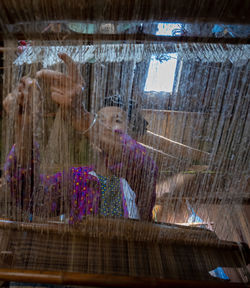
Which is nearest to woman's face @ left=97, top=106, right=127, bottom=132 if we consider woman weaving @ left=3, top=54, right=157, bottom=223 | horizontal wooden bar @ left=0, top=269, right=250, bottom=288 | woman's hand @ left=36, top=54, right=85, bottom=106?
woman weaving @ left=3, top=54, right=157, bottom=223

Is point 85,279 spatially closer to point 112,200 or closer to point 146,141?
point 112,200

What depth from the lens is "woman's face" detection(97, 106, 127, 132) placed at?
92 centimetres

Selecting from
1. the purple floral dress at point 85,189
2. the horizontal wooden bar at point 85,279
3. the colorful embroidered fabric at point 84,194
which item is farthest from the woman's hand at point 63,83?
the horizontal wooden bar at point 85,279

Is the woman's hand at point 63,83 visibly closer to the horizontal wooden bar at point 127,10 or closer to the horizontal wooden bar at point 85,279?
the horizontal wooden bar at point 127,10

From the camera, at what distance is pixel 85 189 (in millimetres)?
1159

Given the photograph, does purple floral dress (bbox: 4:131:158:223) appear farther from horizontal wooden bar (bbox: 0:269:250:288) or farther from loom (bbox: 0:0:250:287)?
horizontal wooden bar (bbox: 0:269:250:288)

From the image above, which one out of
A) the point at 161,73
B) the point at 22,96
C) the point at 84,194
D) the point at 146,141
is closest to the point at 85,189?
the point at 84,194

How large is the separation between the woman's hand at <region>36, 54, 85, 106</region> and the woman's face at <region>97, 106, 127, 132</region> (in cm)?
14

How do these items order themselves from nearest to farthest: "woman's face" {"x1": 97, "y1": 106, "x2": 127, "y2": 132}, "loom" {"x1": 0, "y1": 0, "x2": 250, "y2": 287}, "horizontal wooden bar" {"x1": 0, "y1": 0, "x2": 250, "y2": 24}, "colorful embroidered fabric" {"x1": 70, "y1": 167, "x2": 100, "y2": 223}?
"horizontal wooden bar" {"x1": 0, "y1": 0, "x2": 250, "y2": 24}, "loom" {"x1": 0, "y1": 0, "x2": 250, "y2": 287}, "woman's face" {"x1": 97, "y1": 106, "x2": 127, "y2": 132}, "colorful embroidered fabric" {"x1": 70, "y1": 167, "x2": 100, "y2": 223}

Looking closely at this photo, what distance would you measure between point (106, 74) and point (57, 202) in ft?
2.24

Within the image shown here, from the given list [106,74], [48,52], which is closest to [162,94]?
[106,74]

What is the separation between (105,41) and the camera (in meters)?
0.79

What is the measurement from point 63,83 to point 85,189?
0.59 metres

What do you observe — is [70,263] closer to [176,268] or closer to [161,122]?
[176,268]
